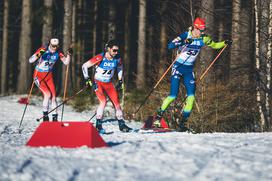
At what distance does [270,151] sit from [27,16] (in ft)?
72.5

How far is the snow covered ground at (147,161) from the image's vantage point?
17.5 feet

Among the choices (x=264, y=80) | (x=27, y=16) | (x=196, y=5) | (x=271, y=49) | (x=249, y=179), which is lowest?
(x=249, y=179)

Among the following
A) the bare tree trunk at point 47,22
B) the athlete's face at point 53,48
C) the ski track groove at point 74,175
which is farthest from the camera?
the bare tree trunk at point 47,22

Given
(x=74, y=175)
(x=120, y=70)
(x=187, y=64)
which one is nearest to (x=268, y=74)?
(x=187, y=64)

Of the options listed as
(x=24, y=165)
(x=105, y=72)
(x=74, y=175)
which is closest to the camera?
(x=74, y=175)

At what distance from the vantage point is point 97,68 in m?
10.6

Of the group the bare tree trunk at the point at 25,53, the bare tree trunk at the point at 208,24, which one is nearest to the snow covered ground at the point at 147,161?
the bare tree trunk at the point at 208,24

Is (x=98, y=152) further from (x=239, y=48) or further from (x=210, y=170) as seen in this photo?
(x=239, y=48)

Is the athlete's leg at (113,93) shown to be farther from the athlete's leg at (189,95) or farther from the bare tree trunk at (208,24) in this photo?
the bare tree trunk at (208,24)

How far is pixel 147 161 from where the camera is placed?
6.09 meters

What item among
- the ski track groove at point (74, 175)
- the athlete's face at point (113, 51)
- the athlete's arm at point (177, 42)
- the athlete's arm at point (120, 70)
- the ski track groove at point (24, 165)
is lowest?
the ski track groove at point (74, 175)

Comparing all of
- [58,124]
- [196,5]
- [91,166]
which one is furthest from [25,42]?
[91,166]

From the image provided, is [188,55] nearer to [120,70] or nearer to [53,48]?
[120,70]

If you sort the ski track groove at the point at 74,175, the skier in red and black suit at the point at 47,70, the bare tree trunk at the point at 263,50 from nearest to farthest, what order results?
the ski track groove at the point at 74,175, the skier in red and black suit at the point at 47,70, the bare tree trunk at the point at 263,50
